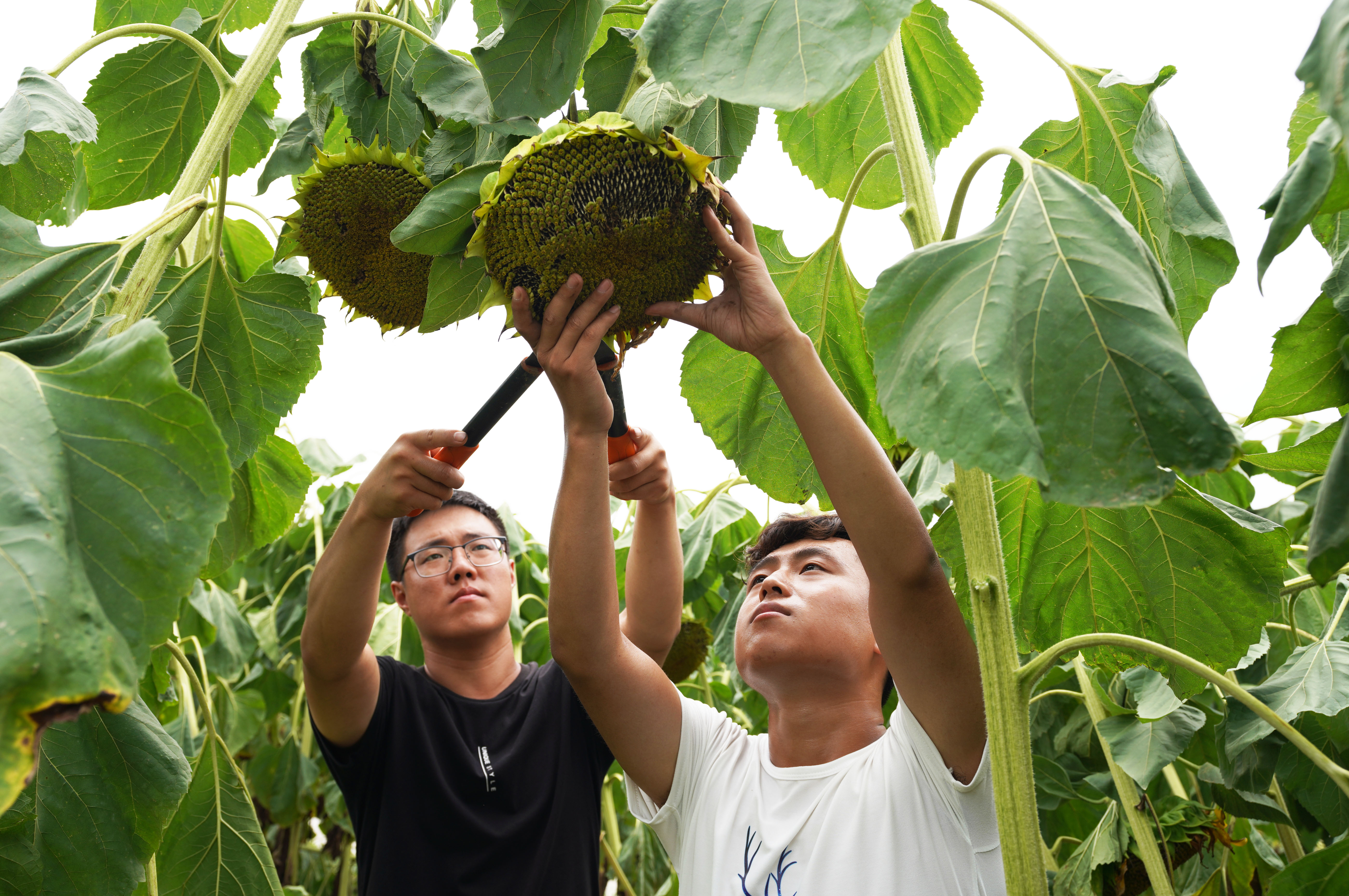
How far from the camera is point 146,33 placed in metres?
1.32

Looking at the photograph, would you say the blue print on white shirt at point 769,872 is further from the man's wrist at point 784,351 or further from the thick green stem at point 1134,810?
the man's wrist at point 784,351

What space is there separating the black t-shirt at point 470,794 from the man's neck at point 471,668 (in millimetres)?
100

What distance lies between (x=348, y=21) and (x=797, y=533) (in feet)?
4.21

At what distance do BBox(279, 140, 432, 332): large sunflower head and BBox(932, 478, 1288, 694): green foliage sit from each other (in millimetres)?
852

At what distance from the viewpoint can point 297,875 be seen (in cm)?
576

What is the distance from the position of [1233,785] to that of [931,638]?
878 mm

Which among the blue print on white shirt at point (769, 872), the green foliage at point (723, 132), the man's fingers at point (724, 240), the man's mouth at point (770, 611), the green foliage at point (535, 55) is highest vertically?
the green foliage at point (723, 132)

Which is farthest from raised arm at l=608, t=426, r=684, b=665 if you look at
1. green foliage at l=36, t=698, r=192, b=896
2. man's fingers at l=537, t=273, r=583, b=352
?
green foliage at l=36, t=698, r=192, b=896

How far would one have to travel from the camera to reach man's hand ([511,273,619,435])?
105 cm

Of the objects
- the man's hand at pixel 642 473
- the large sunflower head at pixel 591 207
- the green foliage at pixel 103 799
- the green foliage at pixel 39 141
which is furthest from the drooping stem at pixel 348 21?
the green foliage at pixel 103 799

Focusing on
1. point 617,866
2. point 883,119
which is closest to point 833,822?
point 883,119

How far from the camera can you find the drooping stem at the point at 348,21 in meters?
1.27

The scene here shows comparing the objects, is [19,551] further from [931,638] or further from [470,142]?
[931,638]

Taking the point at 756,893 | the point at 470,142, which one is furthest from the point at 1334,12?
the point at 756,893
